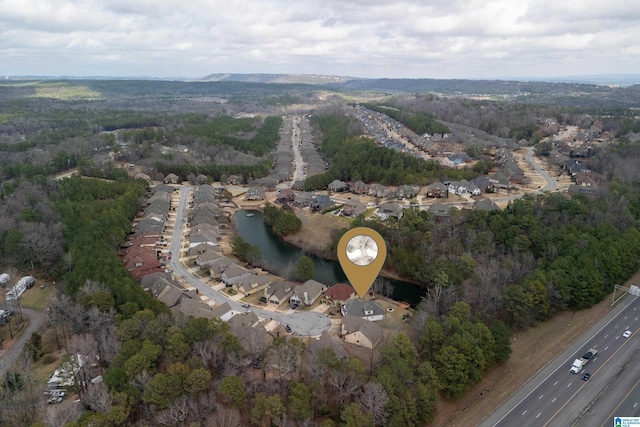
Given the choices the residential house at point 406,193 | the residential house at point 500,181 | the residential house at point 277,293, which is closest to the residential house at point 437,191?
the residential house at point 406,193

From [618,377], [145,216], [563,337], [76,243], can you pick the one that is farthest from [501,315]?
[145,216]

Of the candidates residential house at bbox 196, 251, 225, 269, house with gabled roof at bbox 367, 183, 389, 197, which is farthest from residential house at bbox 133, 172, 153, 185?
house with gabled roof at bbox 367, 183, 389, 197

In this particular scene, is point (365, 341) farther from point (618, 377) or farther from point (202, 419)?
point (618, 377)

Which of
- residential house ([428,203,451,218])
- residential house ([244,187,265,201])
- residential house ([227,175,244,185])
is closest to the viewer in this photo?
residential house ([428,203,451,218])

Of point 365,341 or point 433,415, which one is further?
point 365,341

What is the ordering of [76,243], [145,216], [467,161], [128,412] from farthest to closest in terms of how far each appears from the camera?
[467,161] < [145,216] < [76,243] < [128,412]

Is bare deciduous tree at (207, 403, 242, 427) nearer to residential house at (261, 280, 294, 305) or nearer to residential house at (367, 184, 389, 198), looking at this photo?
residential house at (261, 280, 294, 305)

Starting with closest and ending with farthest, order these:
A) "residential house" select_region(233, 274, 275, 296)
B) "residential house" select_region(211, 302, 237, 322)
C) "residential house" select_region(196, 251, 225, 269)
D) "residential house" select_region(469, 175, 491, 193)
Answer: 1. "residential house" select_region(211, 302, 237, 322)
2. "residential house" select_region(233, 274, 275, 296)
3. "residential house" select_region(196, 251, 225, 269)
4. "residential house" select_region(469, 175, 491, 193)

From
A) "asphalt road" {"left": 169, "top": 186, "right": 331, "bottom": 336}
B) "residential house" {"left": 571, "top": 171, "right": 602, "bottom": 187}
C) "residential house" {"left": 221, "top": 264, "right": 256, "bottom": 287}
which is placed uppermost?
"residential house" {"left": 571, "top": 171, "right": 602, "bottom": 187}
